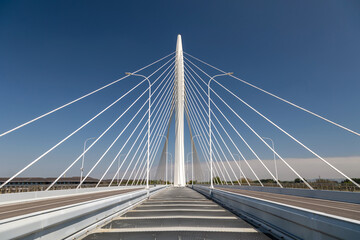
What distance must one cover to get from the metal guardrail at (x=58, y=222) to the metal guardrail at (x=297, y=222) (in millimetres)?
3702

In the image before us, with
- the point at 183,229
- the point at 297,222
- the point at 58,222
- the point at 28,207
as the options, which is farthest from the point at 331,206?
the point at 28,207

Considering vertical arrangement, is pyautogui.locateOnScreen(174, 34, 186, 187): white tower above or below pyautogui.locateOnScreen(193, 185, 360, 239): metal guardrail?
above

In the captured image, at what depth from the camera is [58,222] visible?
375cm

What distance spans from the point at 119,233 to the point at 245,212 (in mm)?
4108

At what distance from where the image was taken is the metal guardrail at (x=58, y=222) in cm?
282

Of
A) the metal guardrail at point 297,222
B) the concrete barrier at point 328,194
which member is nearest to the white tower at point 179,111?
the concrete barrier at point 328,194

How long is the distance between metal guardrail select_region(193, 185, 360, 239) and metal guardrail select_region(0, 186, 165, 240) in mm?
3702

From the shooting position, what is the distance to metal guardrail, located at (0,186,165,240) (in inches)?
111

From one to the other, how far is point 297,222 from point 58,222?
12.3ft

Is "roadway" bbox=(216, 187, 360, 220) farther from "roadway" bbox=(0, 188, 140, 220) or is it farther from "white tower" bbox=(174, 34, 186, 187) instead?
"white tower" bbox=(174, 34, 186, 187)

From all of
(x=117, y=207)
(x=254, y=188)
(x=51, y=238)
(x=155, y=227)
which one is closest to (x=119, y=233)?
(x=155, y=227)

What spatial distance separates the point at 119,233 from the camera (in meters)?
4.89

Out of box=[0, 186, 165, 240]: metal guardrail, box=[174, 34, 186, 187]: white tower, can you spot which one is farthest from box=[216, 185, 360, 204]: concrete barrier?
box=[174, 34, 186, 187]: white tower

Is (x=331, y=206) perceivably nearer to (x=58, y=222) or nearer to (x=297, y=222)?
(x=297, y=222)
